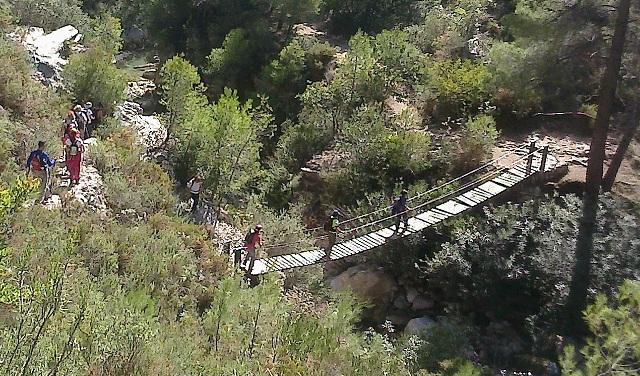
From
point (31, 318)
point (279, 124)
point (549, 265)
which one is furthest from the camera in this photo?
point (279, 124)

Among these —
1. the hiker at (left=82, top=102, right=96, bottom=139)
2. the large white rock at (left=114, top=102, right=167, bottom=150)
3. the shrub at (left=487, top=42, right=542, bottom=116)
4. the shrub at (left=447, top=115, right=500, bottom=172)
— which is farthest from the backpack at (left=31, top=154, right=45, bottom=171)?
the shrub at (left=487, top=42, right=542, bottom=116)

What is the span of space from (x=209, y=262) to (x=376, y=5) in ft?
70.8

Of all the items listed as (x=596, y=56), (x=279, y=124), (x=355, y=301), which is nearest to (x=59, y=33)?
(x=279, y=124)

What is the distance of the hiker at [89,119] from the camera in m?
16.9

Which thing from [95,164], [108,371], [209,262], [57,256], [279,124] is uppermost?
[57,256]

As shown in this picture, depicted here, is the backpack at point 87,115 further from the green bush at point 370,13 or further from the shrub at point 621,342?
the green bush at point 370,13

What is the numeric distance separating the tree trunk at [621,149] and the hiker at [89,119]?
1409 cm

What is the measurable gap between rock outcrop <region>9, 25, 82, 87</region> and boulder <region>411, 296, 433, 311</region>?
13.8 meters

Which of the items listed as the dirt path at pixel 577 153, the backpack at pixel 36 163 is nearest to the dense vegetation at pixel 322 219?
the backpack at pixel 36 163

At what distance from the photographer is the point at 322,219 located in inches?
744

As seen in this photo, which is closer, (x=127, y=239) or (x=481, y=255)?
(x=127, y=239)

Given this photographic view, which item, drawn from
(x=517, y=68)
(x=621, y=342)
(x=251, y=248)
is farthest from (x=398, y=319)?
(x=621, y=342)

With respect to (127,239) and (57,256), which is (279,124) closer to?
(127,239)

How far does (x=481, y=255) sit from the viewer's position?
14.3m
